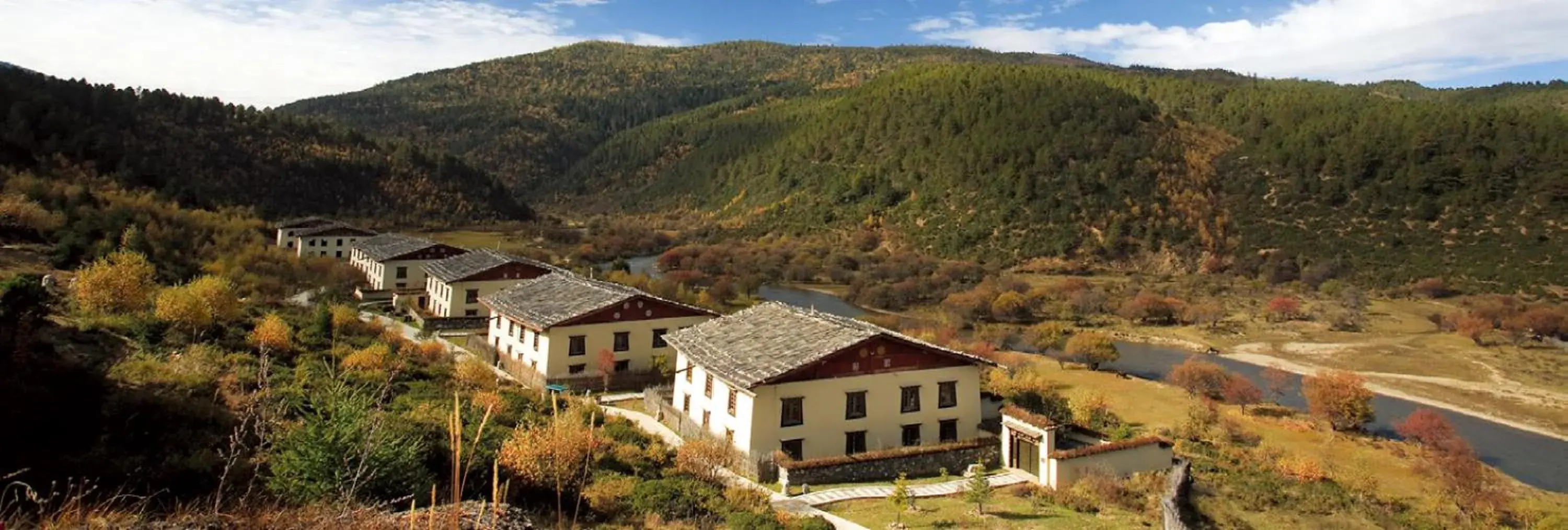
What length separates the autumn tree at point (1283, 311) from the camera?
7544 cm

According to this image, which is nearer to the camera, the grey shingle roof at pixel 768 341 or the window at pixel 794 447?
the window at pixel 794 447

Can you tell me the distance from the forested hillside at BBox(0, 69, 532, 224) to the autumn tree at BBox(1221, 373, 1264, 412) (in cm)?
8156

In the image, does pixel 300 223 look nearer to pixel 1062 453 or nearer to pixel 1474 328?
pixel 1062 453

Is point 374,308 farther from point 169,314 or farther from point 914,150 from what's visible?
point 914,150

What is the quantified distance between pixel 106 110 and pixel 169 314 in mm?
102666

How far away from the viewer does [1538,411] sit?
156 ft

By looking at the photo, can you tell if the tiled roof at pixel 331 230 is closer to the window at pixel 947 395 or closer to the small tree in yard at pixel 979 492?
the window at pixel 947 395

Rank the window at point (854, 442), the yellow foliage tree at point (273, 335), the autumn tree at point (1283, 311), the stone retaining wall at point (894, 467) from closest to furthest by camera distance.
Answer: the stone retaining wall at point (894, 467) < the window at point (854, 442) < the yellow foliage tree at point (273, 335) < the autumn tree at point (1283, 311)

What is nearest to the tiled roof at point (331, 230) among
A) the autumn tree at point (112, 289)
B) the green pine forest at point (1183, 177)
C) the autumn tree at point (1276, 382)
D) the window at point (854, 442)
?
the autumn tree at point (112, 289)

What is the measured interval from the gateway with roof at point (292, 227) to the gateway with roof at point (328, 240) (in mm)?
198

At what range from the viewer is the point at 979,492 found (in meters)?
22.5

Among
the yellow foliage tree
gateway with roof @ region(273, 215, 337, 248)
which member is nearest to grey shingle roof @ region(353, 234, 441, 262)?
gateway with roof @ region(273, 215, 337, 248)

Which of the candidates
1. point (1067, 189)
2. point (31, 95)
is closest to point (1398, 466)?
point (1067, 189)

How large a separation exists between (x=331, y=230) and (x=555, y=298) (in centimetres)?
4723
